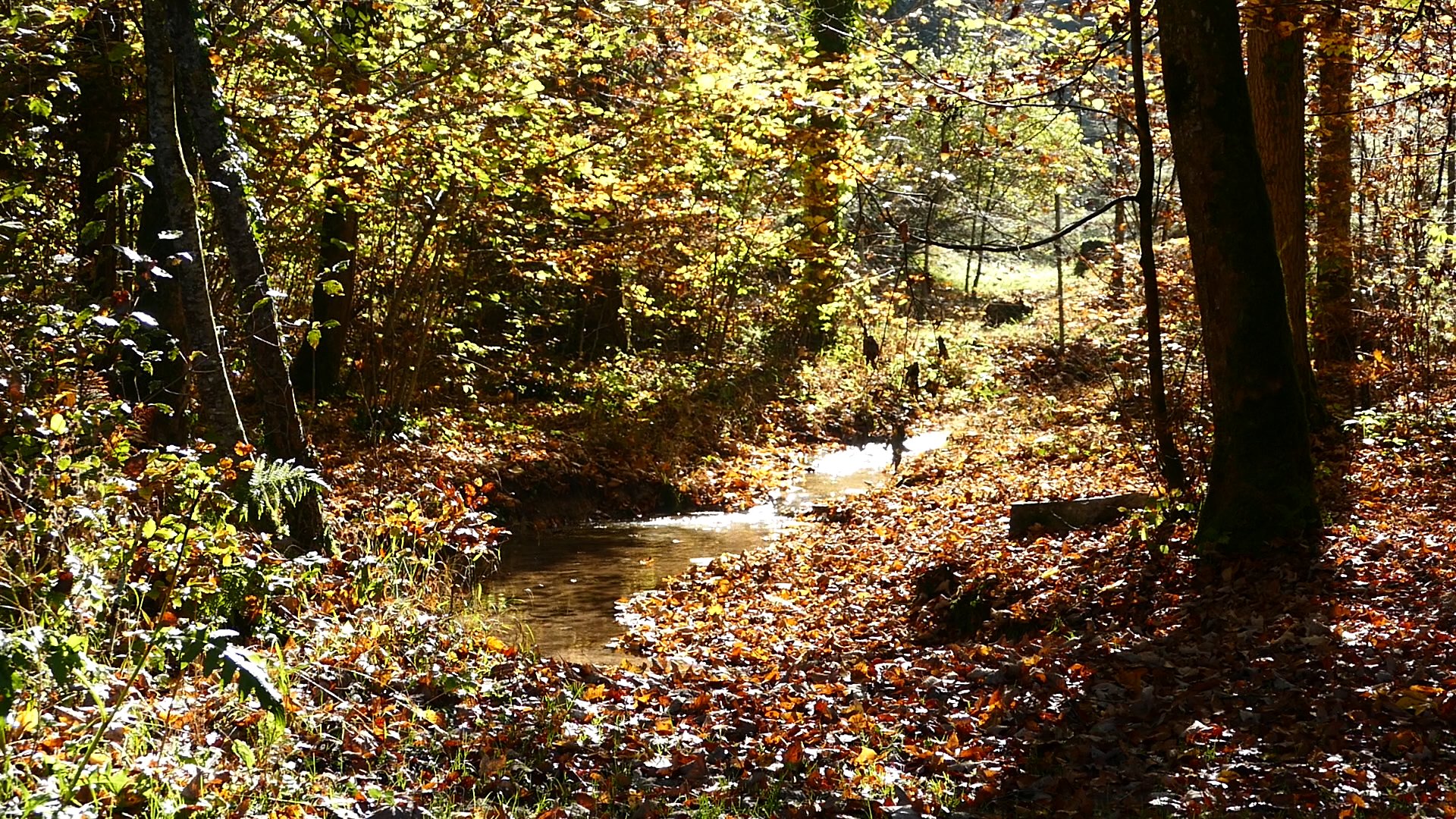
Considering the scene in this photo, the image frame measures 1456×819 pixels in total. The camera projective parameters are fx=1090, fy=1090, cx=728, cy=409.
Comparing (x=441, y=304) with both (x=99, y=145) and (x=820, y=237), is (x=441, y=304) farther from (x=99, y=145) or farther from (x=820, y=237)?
(x=820, y=237)

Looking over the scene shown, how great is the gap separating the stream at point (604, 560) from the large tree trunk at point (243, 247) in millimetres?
1690

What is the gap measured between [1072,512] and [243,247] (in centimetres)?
683

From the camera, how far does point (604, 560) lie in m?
10.8

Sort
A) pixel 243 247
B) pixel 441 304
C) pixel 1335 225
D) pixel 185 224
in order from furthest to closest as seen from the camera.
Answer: pixel 441 304 → pixel 1335 225 → pixel 243 247 → pixel 185 224

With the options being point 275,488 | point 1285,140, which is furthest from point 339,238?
point 1285,140

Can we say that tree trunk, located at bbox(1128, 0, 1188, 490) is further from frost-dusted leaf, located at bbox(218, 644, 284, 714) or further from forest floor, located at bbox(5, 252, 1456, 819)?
frost-dusted leaf, located at bbox(218, 644, 284, 714)

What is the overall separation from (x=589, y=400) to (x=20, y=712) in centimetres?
1199

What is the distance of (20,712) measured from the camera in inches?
148

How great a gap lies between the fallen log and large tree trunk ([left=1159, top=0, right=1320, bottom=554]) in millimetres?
1966

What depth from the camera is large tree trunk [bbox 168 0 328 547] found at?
21.7ft

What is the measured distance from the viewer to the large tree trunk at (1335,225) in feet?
38.3

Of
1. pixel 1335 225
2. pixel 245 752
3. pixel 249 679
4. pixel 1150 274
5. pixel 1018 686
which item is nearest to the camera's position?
pixel 249 679

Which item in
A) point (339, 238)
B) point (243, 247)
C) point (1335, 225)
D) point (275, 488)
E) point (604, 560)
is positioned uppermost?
point (339, 238)

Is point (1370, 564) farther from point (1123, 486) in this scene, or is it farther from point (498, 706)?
point (498, 706)
